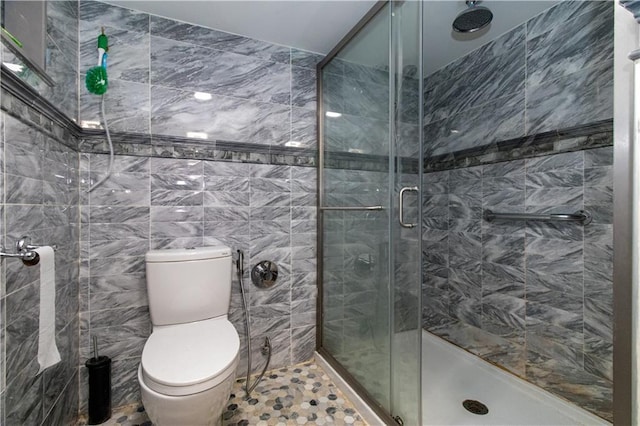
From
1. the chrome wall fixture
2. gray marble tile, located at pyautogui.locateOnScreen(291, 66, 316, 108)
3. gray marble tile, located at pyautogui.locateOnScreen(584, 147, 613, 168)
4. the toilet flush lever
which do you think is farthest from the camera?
gray marble tile, located at pyautogui.locateOnScreen(291, 66, 316, 108)

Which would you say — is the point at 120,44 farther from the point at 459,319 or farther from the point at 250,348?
the point at 459,319

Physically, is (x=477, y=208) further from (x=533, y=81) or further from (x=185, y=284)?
(x=185, y=284)

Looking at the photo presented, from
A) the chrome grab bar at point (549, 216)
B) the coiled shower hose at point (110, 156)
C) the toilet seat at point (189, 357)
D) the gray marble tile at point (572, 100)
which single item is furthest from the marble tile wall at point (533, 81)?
the coiled shower hose at point (110, 156)

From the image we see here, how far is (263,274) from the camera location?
180 centimetres

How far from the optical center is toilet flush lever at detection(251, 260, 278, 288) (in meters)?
1.79

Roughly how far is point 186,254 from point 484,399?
1773mm

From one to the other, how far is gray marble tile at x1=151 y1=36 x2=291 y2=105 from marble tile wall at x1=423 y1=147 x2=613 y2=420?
1384 millimetres

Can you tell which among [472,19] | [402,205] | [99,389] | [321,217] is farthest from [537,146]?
[99,389]

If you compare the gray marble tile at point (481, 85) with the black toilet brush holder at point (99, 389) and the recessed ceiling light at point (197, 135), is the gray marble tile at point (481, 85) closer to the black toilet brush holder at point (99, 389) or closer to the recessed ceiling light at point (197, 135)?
the recessed ceiling light at point (197, 135)

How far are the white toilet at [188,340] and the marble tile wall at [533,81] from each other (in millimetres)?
1809

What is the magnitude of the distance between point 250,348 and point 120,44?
1.86 meters

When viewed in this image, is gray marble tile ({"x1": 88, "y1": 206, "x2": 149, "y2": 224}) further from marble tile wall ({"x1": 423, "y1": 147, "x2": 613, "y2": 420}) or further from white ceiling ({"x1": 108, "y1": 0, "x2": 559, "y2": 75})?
marble tile wall ({"x1": 423, "y1": 147, "x2": 613, "y2": 420})

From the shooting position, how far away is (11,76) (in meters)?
0.87

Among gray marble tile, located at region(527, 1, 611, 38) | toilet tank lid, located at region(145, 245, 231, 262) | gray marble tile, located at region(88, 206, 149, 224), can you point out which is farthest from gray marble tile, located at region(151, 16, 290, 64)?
gray marble tile, located at region(527, 1, 611, 38)
